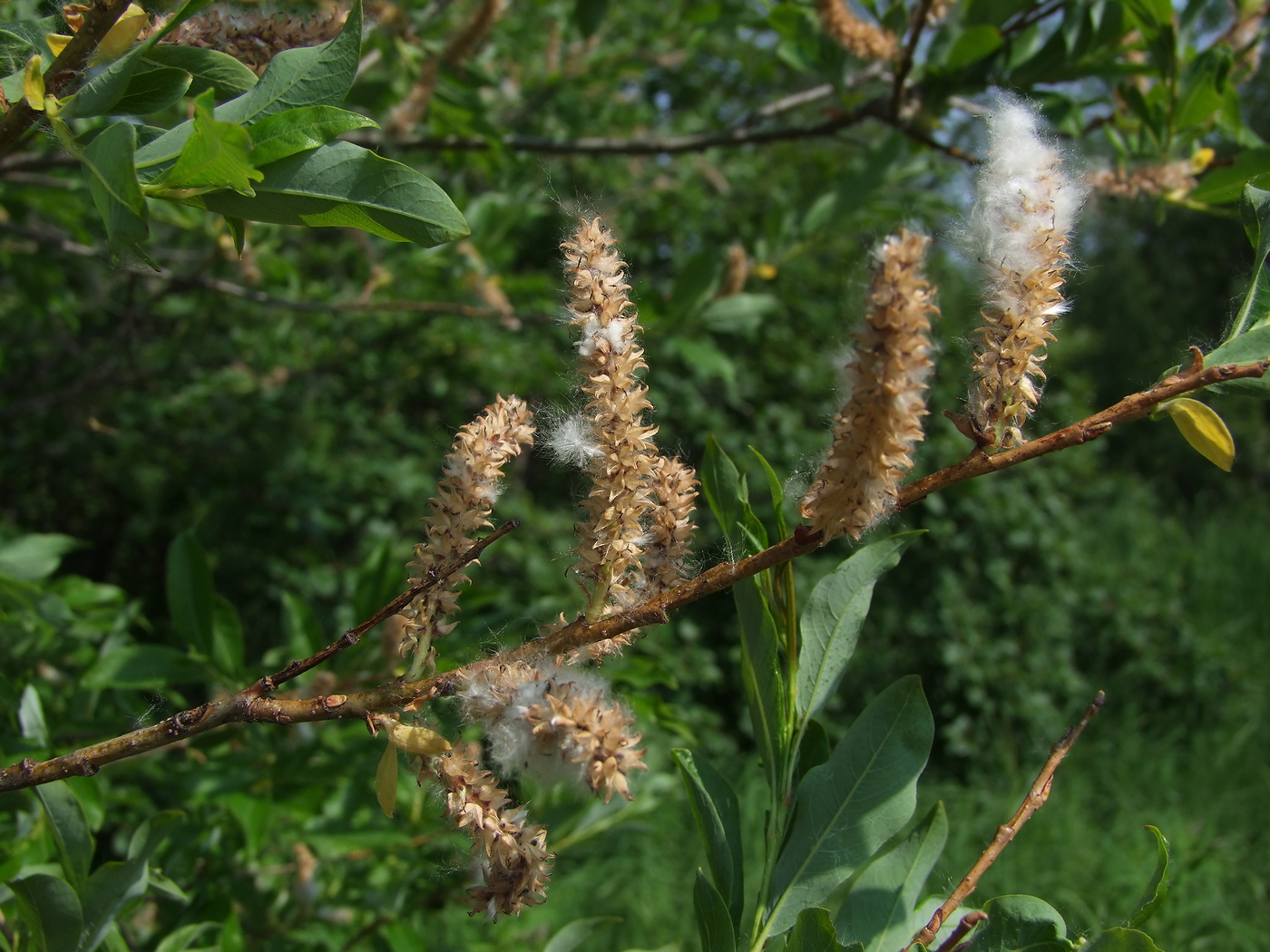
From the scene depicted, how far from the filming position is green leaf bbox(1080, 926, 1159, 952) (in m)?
0.73

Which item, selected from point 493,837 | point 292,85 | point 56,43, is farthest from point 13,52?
point 493,837

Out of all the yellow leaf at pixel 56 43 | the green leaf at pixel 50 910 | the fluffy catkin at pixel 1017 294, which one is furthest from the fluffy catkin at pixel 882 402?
the green leaf at pixel 50 910

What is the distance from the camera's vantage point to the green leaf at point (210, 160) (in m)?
0.65

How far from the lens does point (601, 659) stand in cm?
82

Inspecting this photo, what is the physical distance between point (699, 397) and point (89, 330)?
3764mm

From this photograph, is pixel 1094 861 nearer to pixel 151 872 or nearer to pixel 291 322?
pixel 151 872

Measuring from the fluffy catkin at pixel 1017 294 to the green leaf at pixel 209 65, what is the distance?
2.43ft

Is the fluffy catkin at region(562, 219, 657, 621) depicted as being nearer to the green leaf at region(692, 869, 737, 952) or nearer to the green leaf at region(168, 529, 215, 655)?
the green leaf at region(692, 869, 737, 952)

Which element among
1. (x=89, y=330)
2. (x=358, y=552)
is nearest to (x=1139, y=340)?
(x=358, y=552)

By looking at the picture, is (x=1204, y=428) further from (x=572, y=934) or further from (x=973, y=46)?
(x=973, y=46)

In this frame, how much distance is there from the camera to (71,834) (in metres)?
1.00

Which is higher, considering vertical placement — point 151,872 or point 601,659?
A: point 601,659

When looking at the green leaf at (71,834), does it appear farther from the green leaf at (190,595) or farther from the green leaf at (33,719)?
the green leaf at (190,595)

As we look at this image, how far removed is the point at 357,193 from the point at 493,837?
56 cm
